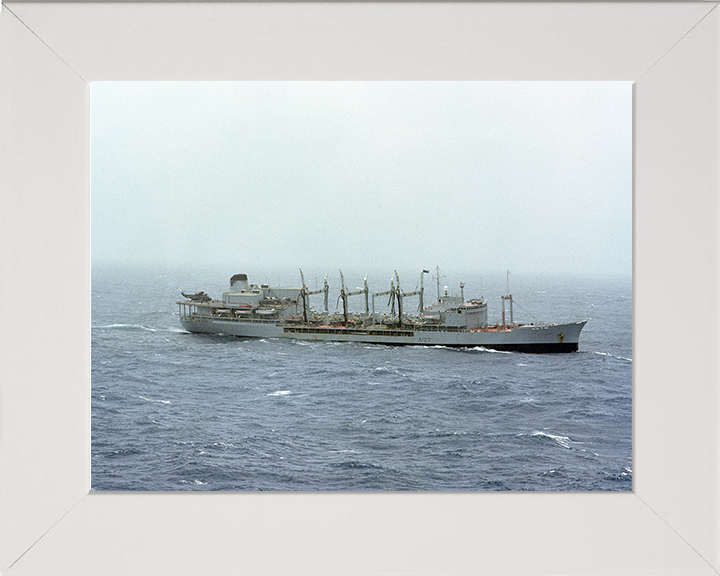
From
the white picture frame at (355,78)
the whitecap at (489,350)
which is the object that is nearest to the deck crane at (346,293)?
the whitecap at (489,350)

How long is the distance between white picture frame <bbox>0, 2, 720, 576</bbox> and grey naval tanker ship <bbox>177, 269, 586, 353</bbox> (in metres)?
4.27

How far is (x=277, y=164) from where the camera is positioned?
8609 mm

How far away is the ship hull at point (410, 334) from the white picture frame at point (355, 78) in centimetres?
428

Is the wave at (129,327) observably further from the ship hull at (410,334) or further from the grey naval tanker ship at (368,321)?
the ship hull at (410,334)

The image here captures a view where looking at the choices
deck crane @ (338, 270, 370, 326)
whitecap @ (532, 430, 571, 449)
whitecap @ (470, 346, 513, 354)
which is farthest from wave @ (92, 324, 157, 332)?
whitecap @ (532, 430, 571, 449)

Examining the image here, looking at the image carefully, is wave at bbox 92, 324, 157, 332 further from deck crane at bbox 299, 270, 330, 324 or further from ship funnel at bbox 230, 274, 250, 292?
deck crane at bbox 299, 270, 330, 324

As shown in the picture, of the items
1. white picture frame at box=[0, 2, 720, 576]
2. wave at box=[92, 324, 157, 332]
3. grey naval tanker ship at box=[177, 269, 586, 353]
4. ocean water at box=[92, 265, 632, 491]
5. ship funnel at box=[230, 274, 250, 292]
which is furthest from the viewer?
wave at box=[92, 324, 157, 332]

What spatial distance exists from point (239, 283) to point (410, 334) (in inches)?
80.9

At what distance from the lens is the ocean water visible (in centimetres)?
668

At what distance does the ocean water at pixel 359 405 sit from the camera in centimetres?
668

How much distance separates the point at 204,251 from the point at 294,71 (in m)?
6.01
